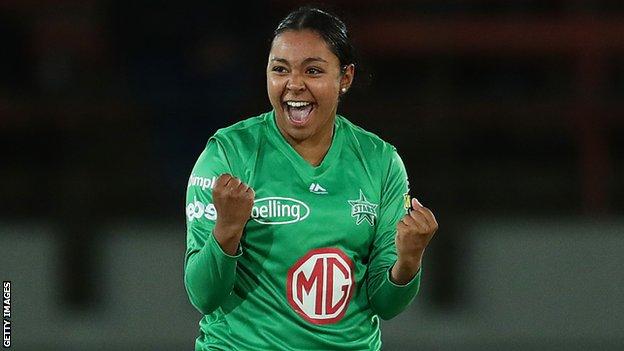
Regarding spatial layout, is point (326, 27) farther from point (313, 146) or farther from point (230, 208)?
point (230, 208)

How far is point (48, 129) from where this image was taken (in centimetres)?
493

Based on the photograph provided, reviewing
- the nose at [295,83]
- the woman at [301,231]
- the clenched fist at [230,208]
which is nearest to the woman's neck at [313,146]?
the woman at [301,231]

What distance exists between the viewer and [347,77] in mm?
1894

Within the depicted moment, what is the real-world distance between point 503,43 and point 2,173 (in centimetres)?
238

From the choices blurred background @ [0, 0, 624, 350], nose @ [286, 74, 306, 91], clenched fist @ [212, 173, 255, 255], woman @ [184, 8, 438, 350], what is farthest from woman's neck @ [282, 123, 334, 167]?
blurred background @ [0, 0, 624, 350]

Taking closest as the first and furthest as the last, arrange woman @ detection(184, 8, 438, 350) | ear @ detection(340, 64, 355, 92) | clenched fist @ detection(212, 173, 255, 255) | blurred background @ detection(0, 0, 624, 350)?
clenched fist @ detection(212, 173, 255, 255) → woman @ detection(184, 8, 438, 350) → ear @ detection(340, 64, 355, 92) → blurred background @ detection(0, 0, 624, 350)

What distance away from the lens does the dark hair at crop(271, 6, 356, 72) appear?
5.90ft

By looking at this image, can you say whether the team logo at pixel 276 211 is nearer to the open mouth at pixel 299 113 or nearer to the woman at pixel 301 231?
the woman at pixel 301 231

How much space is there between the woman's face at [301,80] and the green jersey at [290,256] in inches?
2.1

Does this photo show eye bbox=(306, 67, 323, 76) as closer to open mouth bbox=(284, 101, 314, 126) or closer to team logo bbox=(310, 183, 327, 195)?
open mouth bbox=(284, 101, 314, 126)

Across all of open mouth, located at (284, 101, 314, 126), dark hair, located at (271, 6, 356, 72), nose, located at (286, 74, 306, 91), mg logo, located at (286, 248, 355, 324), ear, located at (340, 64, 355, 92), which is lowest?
mg logo, located at (286, 248, 355, 324)

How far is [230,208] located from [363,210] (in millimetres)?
277

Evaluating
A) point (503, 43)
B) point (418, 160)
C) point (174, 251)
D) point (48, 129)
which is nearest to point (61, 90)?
point (48, 129)

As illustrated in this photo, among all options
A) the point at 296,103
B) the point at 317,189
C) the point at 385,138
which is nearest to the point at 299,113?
the point at 296,103
